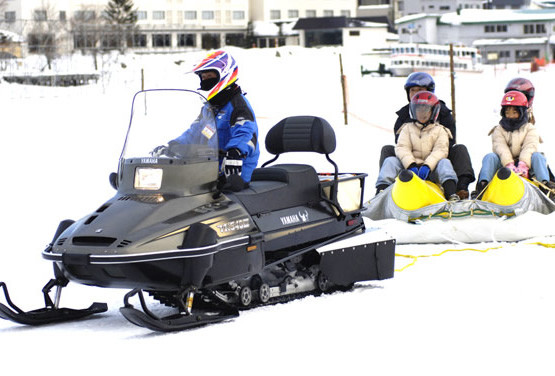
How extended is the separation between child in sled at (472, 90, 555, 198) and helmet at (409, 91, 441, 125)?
67cm

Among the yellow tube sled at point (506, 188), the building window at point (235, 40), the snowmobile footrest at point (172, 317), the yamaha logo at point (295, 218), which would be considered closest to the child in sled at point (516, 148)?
the yellow tube sled at point (506, 188)

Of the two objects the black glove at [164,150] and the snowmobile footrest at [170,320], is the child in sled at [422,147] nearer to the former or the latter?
the black glove at [164,150]

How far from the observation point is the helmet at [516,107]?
10094 millimetres

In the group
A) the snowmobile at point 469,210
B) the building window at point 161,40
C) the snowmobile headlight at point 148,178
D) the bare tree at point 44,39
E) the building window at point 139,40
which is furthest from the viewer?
the building window at point 161,40

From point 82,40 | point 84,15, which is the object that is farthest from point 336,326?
point 84,15

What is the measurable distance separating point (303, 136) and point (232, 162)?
546 millimetres

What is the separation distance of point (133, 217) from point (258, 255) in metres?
0.86

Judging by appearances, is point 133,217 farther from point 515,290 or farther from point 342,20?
point 342,20

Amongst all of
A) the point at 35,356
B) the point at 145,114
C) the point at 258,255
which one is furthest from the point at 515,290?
the point at 35,356

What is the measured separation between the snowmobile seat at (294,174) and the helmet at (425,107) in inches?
113

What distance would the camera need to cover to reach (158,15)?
76250mm

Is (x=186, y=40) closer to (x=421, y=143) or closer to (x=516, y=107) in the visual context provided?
(x=516, y=107)

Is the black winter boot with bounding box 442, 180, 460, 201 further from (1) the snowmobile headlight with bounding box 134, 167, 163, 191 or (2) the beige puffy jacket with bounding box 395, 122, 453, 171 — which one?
(1) the snowmobile headlight with bounding box 134, 167, 163, 191

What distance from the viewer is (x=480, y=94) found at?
31688mm
